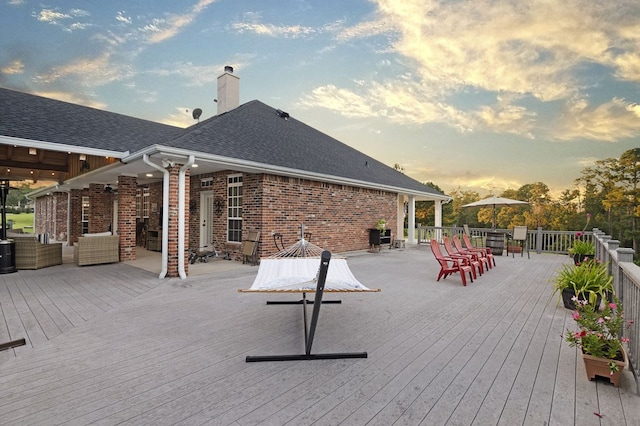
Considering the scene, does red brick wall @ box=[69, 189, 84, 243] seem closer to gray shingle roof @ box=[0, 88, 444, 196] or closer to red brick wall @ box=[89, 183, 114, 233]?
red brick wall @ box=[89, 183, 114, 233]

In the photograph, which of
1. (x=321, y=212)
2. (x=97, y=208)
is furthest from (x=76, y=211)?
(x=321, y=212)

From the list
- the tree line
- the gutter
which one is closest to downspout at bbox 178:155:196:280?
the gutter

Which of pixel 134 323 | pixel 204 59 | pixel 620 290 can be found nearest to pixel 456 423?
pixel 620 290

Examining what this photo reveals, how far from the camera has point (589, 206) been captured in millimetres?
28031

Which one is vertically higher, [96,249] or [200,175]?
[200,175]

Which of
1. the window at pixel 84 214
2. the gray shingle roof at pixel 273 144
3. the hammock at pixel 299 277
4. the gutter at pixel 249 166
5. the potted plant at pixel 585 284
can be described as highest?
the gray shingle roof at pixel 273 144

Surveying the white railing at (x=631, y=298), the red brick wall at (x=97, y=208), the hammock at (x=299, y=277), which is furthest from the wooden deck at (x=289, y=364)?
the red brick wall at (x=97, y=208)

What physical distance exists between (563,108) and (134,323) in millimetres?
18715

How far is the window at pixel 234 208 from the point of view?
9031 millimetres

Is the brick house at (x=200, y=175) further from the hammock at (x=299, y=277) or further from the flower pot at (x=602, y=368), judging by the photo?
the flower pot at (x=602, y=368)

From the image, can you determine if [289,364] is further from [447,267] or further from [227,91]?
[227,91]

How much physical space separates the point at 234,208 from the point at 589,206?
34003 mm

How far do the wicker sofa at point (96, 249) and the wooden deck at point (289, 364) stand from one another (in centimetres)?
270

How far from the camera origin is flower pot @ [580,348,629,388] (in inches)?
92.8
